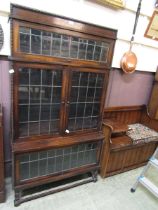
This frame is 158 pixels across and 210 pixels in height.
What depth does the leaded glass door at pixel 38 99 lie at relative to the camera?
1419 mm

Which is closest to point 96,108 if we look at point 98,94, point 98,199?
point 98,94

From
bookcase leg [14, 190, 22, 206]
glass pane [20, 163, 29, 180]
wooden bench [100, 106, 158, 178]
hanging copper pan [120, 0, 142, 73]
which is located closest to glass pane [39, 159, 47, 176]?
glass pane [20, 163, 29, 180]

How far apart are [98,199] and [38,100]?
1.32 m

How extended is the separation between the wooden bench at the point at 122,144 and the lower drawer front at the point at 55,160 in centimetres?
19

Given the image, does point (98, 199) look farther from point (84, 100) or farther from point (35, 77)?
point (35, 77)

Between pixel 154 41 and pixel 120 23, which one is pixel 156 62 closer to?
pixel 154 41

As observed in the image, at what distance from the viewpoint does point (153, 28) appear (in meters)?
2.26

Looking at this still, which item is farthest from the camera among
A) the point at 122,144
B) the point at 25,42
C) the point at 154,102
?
the point at 154,102

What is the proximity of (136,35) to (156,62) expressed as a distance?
63 cm

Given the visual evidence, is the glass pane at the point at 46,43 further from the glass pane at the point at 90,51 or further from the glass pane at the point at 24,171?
the glass pane at the point at 24,171

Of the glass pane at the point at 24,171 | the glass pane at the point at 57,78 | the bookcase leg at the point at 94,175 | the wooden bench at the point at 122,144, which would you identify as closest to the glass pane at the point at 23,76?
the glass pane at the point at 57,78

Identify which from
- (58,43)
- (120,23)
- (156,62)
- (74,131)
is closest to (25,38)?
(58,43)

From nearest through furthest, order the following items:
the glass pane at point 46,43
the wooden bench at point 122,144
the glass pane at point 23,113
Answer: the glass pane at point 46,43 < the glass pane at point 23,113 < the wooden bench at point 122,144

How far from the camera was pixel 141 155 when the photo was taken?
2.48 metres
